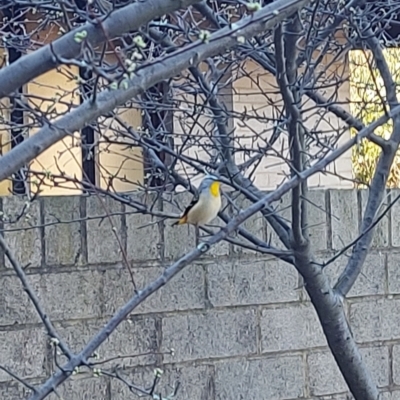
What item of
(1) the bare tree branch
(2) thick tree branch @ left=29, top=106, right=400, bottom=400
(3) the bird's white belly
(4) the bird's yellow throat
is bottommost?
(2) thick tree branch @ left=29, top=106, right=400, bottom=400

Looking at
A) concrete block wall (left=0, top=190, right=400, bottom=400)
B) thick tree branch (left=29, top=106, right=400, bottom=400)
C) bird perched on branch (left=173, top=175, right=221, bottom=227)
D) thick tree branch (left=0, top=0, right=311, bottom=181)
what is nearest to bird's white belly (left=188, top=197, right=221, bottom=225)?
bird perched on branch (left=173, top=175, right=221, bottom=227)

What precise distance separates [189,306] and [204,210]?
2.37 ft

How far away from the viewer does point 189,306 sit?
13.0 ft

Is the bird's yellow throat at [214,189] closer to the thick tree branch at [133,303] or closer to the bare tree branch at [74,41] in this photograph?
the thick tree branch at [133,303]

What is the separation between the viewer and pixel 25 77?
1521 mm

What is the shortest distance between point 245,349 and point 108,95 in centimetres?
260

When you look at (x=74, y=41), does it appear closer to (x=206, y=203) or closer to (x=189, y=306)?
(x=206, y=203)

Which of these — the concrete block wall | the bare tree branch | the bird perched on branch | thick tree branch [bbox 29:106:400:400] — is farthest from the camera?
the concrete block wall

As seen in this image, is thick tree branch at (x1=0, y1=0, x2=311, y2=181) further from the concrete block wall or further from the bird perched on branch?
the concrete block wall

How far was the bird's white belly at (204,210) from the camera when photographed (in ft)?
11.0

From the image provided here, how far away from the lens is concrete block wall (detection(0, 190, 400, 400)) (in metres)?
3.65

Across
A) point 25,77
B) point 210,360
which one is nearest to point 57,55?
point 25,77

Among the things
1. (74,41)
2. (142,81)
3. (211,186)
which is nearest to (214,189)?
(211,186)

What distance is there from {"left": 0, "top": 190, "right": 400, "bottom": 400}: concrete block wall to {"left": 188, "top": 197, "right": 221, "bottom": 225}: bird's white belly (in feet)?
1.06
